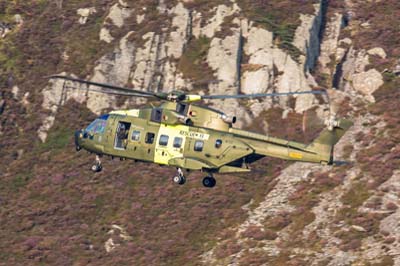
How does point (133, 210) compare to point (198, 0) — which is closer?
point (133, 210)

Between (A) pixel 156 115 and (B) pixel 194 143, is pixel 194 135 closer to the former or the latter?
(B) pixel 194 143

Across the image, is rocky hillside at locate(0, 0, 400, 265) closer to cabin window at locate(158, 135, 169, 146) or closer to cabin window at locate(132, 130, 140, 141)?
cabin window at locate(158, 135, 169, 146)

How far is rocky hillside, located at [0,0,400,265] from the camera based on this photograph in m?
53.8

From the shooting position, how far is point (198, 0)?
236 ft

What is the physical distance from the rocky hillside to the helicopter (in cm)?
1187

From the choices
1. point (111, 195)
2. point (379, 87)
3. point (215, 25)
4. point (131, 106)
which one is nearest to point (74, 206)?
point (111, 195)

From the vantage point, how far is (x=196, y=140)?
134 feet

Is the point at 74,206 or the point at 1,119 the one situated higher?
the point at 1,119

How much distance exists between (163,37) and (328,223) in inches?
976

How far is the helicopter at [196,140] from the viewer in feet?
131

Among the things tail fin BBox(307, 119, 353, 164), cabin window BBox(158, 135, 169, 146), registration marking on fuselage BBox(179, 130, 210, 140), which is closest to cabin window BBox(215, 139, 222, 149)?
registration marking on fuselage BBox(179, 130, 210, 140)

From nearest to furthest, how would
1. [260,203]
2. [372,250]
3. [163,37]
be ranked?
[372,250]
[260,203]
[163,37]

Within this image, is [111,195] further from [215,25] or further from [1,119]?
[215,25]

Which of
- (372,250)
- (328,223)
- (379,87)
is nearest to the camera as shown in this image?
(372,250)
